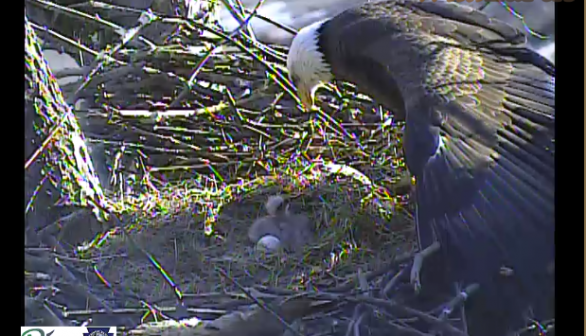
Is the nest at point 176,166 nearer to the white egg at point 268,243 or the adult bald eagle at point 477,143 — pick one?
the white egg at point 268,243

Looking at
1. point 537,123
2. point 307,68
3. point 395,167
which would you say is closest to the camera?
point 537,123

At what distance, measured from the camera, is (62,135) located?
1.60 meters

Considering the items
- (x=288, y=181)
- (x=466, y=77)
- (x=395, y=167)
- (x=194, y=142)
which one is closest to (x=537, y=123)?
(x=466, y=77)

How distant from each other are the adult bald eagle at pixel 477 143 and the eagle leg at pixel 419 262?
2 cm

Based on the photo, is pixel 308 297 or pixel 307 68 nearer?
pixel 308 297

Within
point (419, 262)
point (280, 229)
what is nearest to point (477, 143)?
point (419, 262)

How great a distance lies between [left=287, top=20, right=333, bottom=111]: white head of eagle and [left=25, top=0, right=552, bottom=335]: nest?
63 millimetres

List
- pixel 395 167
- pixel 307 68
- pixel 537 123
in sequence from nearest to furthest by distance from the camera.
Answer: pixel 537 123 → pixel 395 167 → pixel 307 68

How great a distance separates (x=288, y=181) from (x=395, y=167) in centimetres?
26

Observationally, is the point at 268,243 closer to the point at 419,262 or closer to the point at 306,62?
the point at 419,262

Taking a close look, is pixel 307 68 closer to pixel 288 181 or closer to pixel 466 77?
pixel 288 181

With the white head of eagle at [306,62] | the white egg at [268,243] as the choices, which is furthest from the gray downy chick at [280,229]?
the white head of eagle at [306,62]

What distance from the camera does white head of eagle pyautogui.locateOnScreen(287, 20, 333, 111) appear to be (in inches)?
65.4

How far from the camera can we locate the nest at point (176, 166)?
1545 mm
